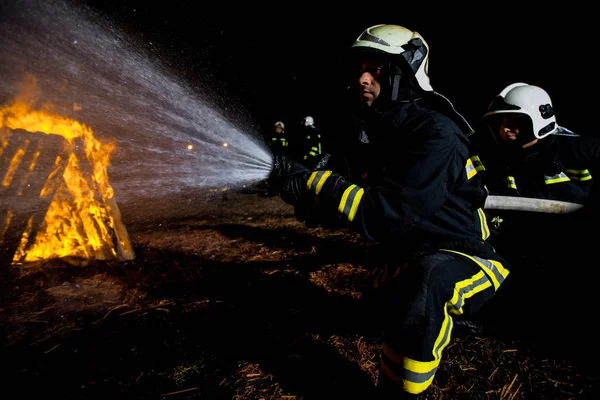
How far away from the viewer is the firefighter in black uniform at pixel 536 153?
12.6 ft

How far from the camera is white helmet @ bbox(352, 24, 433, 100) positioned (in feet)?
7.77

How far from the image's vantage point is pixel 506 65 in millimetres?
10750

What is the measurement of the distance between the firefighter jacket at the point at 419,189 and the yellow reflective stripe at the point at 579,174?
2788 mm

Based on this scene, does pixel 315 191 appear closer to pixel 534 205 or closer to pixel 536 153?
pixel 534 205

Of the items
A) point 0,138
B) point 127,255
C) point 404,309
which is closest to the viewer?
point 404,309

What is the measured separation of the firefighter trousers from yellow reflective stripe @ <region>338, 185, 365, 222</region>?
0.67 m

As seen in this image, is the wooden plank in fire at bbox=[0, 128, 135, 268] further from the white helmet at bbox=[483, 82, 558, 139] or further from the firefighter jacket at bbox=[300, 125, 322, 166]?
the firefighter jacket at bbox=[300, 125, 322, 166]

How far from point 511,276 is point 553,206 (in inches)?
47.2

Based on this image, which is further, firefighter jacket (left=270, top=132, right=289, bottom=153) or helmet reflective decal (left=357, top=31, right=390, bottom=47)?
firefighter jacket (left=270, top=132, right=289, bottom=153)

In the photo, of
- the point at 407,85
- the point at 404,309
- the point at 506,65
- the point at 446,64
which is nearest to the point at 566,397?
the point at 404,309

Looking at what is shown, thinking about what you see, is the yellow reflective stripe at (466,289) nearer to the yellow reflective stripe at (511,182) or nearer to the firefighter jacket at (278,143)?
the yellow reflective stripe at (511,182)

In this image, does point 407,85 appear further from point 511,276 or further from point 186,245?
point 186,245

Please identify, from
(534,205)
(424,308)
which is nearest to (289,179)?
(424,308)

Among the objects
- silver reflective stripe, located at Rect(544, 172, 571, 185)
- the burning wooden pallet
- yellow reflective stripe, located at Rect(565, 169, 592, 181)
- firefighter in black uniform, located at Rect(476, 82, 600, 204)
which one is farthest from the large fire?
yellow reflective stripe, located at Rect(565, 169, 592, 181)
